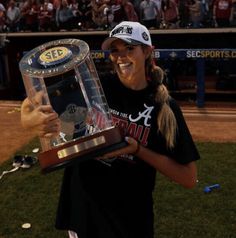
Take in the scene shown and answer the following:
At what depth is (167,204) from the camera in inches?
217

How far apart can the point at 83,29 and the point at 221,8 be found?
14.7 feet

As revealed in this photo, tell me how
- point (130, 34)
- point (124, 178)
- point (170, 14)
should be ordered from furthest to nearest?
point (170, 14) < point (124, 178) < point (130, 34)

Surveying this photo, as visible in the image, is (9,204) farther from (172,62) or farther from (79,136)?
(172,62)

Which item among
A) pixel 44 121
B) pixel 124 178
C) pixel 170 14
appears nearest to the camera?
pixel 44 121

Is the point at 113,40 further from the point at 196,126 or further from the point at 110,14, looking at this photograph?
the point at 110,14

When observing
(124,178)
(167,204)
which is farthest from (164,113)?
(167,204)

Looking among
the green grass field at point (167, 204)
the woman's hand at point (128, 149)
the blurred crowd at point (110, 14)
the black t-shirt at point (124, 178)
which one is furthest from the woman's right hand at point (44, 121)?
the blurred crowd at point (110, 14)

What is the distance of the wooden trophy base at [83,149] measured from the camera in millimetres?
2090

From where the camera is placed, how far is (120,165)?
8.03 feet

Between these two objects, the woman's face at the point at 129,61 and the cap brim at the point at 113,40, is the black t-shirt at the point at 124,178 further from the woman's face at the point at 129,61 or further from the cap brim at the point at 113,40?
Result: the cap brim at the point at 113,40

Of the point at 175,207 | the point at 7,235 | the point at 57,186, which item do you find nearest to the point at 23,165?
the point at 57,186

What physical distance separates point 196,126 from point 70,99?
695 centimetres

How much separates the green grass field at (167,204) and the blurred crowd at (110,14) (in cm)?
726

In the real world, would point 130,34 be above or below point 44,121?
above
